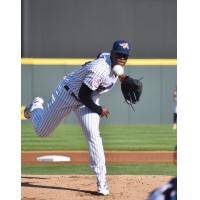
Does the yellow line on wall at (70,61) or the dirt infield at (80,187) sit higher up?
the yellow line on wall at (70,61)

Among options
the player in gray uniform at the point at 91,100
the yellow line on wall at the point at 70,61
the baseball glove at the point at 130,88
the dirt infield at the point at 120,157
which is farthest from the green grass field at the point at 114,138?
the player in gray uniform at the point at 91,100

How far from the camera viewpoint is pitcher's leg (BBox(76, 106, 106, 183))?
5.11 meters

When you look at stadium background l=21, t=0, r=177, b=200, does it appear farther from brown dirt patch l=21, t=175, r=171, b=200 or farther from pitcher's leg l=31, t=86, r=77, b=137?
pitcher's leg l=31, t=86, r=77, b=137

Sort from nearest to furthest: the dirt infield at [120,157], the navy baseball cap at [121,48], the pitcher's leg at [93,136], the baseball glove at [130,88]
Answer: the navy baseball cap at [121,48] < the pitcher's leg at [93,136] < the baseball glove at [130,88] < the dirt infield at [120,157]

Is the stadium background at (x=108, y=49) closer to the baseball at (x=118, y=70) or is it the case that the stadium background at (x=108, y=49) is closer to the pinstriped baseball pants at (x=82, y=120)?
the pinstriped baseball pants at (x=82, y=120)

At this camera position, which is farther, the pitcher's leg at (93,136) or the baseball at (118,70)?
the pitcher's leg at (93,136)

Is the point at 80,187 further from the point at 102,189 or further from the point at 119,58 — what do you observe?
the point at 119,58

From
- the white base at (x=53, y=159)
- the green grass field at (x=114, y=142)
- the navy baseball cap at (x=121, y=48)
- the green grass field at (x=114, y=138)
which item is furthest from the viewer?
the green grass field at (x=114, y=138)

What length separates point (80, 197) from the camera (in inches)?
203

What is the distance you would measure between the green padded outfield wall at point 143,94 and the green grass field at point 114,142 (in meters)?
0.21

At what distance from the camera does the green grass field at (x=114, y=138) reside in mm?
11047

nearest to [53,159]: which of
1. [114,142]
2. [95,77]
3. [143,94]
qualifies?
[95,77]

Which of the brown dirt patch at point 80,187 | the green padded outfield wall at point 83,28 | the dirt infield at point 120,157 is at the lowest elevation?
the dirt infield at point 120,157
